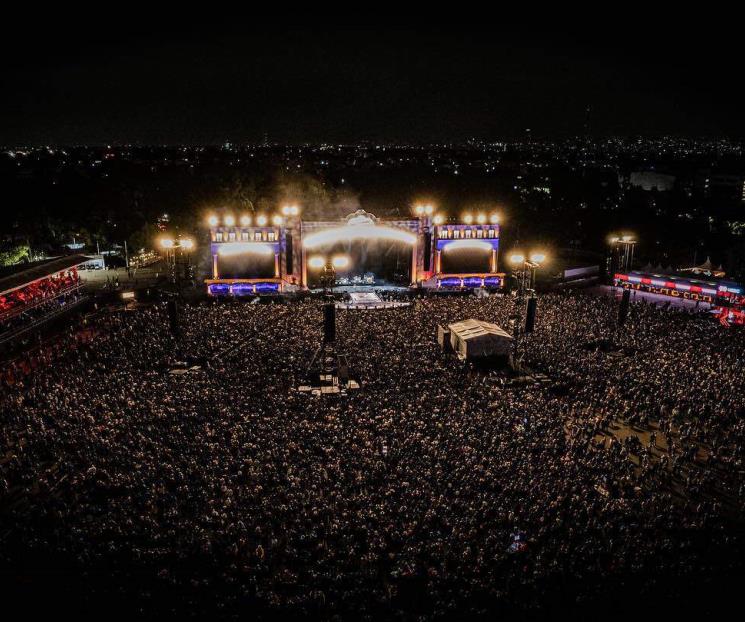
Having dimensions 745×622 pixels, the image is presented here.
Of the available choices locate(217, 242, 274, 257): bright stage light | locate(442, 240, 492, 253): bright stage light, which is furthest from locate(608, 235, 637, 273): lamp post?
locate(217, 242, 274, 257): bright stage light

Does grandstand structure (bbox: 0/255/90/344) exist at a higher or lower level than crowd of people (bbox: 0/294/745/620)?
higher

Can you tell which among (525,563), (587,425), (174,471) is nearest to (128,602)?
(174,471)

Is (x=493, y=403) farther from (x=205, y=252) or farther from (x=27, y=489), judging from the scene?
(x=205, y=252)

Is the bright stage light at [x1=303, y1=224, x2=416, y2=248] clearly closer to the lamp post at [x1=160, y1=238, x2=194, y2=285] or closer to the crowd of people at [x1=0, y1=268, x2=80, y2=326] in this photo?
the lamp post at [x1=160, y1=238, x2=194, y2=285]

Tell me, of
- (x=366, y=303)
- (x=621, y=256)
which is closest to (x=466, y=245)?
(x=366, y=303)

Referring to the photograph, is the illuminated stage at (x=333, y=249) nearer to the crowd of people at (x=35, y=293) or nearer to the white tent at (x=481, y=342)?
the crowd of people at (x=35, y=293)

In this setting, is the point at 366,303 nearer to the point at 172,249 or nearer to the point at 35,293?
the point at 172,249

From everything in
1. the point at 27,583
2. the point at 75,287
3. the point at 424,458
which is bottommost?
the point at 27,583
